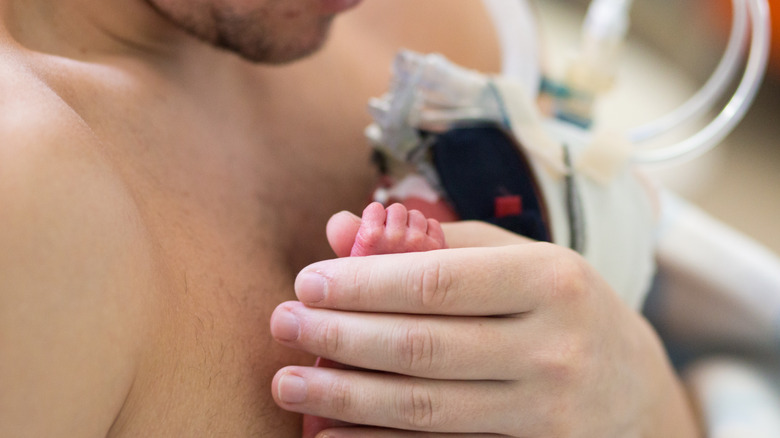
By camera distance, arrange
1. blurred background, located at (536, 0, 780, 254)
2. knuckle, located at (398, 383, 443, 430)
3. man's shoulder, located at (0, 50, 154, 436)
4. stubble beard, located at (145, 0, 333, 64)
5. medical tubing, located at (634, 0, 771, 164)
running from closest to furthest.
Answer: man's shoulder, located at (0, 50, 154, 436) < knuckle, located at (398, 383, 443, 430) < stubble beard, located at (145, 0, 333, 64) < medical tubing, located at (634, 0, 771, 164) < blurred background, located at (536, 0, 780, 254)

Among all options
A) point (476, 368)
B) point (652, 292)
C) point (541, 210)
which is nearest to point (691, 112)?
point (652, 292)

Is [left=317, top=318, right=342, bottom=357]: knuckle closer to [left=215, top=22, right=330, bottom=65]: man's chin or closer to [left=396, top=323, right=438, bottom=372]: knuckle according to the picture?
[left=396, top=323, right=438, bottom=372]: knuckle

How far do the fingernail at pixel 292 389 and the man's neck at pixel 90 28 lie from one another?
1.23 ft

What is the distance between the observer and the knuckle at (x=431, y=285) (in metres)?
0.50

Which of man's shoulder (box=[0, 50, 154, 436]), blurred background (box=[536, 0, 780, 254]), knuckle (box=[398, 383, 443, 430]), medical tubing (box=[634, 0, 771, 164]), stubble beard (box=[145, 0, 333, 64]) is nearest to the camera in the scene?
man's shoulder (box=[0, 50, 154, 436])

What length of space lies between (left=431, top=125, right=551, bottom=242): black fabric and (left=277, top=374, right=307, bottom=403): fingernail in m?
0.36

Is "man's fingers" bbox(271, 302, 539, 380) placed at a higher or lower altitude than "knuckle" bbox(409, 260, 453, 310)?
lower

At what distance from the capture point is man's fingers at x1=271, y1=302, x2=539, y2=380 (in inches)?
19.7

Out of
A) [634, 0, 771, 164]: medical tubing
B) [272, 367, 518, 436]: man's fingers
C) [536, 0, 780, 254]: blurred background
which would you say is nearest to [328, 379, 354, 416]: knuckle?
[272, 367, 518, 436]: man's fingers

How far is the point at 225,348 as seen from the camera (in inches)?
21.8

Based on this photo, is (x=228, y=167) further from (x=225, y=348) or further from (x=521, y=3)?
(x=521, y=3)

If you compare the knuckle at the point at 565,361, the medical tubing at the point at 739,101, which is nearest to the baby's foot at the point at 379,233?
the knuckle at the point at 565,361

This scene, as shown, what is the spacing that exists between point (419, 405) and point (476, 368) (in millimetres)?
53

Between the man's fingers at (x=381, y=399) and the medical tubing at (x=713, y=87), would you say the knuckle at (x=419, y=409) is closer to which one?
the man's fingers at (x=381, y=399)
